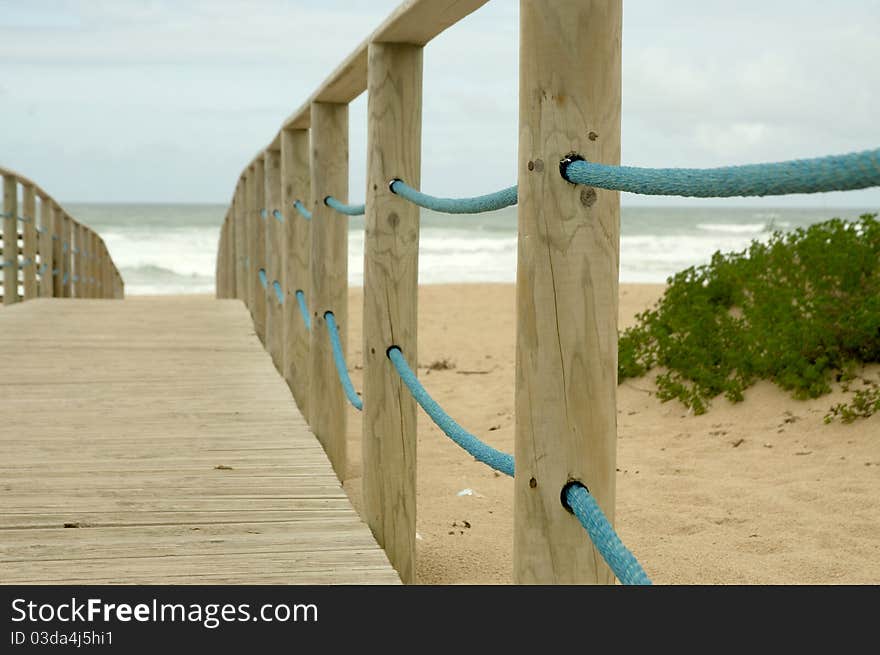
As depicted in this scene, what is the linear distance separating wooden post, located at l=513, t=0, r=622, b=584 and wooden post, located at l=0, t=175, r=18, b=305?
831 centimetres

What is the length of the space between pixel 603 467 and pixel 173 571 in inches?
42.6

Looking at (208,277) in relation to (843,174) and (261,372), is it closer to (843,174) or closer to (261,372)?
(261,372)

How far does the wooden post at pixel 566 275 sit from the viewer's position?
57.1 inches

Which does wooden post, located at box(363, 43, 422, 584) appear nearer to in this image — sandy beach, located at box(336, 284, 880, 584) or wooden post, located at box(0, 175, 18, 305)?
sandy beach, located at box(336, 284, 880, 584)

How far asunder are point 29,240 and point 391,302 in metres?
7.92

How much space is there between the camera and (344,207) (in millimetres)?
3572

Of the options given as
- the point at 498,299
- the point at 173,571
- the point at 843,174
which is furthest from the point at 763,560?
the point at 498,299

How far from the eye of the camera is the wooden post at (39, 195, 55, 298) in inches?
404

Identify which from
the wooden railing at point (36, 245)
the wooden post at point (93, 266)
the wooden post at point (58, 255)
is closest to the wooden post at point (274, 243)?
the wooden railing at point (36, 245)

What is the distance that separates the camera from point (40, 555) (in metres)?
2.33

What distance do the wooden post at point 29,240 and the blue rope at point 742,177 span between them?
8931 millimetres

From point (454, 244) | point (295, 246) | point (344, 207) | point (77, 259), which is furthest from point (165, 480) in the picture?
point (454, 244)

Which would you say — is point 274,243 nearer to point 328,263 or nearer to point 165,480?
point 328,263

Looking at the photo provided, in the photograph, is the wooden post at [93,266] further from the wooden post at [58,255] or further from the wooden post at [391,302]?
the wooden post at [391,302]
